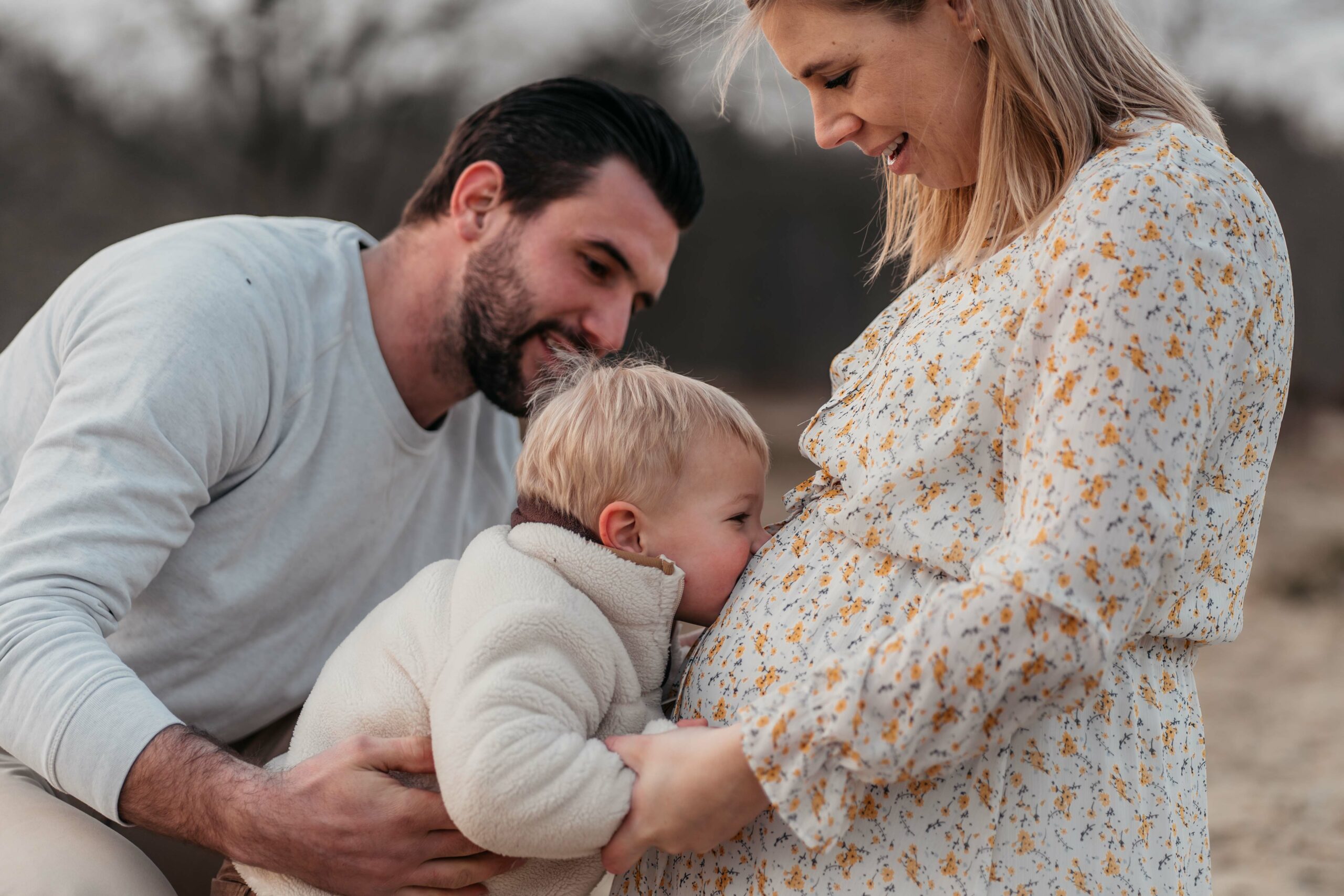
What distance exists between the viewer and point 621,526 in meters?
1.63

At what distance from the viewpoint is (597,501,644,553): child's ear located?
5.31 ft

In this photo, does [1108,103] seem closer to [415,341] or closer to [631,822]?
[631,822]

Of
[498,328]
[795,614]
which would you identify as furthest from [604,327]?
Answer: [795,614]

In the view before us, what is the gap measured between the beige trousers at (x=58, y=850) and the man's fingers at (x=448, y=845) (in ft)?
1.62

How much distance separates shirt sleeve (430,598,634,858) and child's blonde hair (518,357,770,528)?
252mm

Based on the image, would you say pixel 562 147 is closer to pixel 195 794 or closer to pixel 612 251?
pixel 612 251

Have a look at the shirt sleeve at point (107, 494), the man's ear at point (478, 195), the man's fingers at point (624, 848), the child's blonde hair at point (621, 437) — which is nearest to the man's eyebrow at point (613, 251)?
the man's ear at point (478, 195)

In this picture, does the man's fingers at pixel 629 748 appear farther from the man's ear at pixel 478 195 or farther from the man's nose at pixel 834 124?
the man's ear at pixel 478 195

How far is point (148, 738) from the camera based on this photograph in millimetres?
1642

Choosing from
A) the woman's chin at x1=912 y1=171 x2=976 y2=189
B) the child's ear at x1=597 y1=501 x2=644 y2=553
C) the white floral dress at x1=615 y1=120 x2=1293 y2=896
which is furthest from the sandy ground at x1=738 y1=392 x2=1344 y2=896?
the white floral dress at x1=615 y1=120 x2=1293 y2=896

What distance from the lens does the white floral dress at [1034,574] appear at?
1199mm

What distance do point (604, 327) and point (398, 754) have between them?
1388mm

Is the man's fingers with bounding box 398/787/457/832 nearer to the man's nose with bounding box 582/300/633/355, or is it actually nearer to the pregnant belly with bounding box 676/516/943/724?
the pregnant belly with bounding box 676/516/943/724

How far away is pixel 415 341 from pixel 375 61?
7498 millimetres
